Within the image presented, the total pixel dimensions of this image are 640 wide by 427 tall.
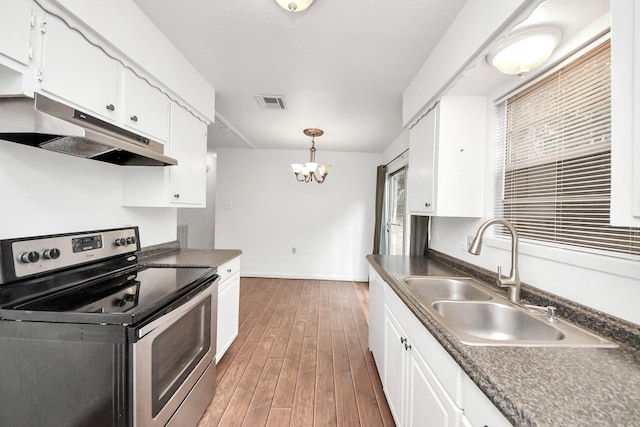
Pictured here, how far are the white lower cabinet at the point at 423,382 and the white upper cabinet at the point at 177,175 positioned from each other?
1.76m

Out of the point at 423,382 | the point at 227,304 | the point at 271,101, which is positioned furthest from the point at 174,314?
the point at 271,101


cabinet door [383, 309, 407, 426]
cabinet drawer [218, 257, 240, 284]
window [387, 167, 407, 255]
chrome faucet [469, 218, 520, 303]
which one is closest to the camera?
chrome faucet [469, 218, 520, 303]

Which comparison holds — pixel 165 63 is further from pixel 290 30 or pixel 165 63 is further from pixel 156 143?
pixel 290 30

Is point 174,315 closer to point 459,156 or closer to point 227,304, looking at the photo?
point 227,304

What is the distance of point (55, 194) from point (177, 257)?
3.06 feet

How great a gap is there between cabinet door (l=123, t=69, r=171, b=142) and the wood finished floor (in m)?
1.88

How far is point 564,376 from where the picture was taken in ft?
2.33

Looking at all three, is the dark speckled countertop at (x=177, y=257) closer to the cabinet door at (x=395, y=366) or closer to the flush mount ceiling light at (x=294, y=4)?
the cabinet door at (x=395, y=366)

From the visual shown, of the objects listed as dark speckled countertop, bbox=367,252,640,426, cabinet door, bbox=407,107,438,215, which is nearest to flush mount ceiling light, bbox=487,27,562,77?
cabinet door, bbox=407,107,438,215

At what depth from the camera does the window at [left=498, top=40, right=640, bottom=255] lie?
1084 mm

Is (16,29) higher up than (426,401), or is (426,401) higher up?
(16,29)

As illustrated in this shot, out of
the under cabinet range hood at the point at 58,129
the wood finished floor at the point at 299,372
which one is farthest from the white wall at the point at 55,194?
the wood finished floor at the point at 299,372

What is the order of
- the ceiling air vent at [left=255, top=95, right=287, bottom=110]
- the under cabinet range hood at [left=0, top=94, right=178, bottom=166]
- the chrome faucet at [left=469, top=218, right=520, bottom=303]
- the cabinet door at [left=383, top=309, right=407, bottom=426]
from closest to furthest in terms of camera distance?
the under cabinet range hood at [left=0, top=94, right=178, bottom=166] < the chrome faucet at [left=469, top=218, right=520, bottom=303] < the cabinet door at [left=383, top=309, right=407, bottom=426] < the ceiling air vent at [left=255, top=95, right=287, bottom=110]

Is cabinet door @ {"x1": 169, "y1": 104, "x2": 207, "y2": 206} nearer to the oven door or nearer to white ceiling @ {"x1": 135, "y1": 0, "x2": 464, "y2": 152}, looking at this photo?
white ceiling @ {"x1": 135, "y1": 0, "x2": 464, "y2": 152}
